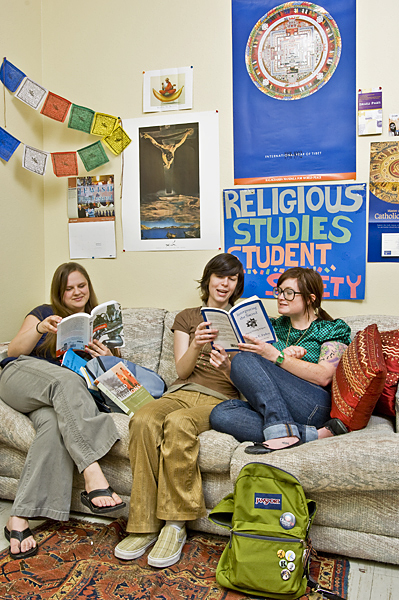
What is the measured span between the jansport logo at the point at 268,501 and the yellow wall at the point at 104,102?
46.2 inches

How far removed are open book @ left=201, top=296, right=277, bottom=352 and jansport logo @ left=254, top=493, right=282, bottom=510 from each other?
56 cm

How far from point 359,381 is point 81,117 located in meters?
2.01

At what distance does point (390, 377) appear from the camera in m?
1.80

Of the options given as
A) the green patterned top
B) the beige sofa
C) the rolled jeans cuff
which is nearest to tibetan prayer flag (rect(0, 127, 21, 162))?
the beige sofa

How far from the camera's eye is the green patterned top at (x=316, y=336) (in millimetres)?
Answer: 1958

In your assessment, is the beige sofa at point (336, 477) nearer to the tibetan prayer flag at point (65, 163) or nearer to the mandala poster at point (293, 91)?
the mandala poster at point (293, 91)

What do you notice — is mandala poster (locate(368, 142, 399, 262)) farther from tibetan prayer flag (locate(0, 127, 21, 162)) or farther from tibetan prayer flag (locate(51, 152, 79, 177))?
tibetan prayer flag (locate(0, 127, 21, 162))

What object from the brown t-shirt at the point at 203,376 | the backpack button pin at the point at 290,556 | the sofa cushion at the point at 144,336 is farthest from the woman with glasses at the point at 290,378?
the sofa cushion at the point at 144,336

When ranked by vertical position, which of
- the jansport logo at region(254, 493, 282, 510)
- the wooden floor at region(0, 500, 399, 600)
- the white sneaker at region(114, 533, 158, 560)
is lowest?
the wooden floor at region(0, 500, 399, 600)

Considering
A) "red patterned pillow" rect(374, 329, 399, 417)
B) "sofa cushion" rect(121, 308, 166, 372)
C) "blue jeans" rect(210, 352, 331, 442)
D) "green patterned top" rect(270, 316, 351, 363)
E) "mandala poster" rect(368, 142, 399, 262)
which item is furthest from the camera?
"sofa cushion" rect(121, 308, 166, 372)

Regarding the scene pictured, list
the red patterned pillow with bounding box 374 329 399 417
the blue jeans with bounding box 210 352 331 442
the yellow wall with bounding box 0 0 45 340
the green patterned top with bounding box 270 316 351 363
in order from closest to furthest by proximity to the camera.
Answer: the blue jeans with bounding box 210 352 331 442
the red patterned pillow with bounding box 374 329 399 417
the green patterned top with bounding box 270 316 351 363
the yellow wall with bounding box 0 0 45 340

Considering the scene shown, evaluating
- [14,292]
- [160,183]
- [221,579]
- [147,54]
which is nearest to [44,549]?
[221,579]

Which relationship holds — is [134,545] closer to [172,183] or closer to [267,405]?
[267,405]

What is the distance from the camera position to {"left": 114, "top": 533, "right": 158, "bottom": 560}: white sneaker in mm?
1549
